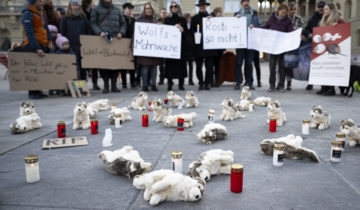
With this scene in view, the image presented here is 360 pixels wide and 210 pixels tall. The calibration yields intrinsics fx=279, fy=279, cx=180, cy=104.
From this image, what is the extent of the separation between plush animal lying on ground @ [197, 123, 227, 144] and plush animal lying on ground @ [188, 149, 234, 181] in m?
0.88

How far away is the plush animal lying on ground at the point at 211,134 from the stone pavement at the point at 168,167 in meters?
0.08

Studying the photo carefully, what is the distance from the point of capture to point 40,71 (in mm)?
7035

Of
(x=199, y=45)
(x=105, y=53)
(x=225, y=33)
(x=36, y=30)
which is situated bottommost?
(x=105, y=53)

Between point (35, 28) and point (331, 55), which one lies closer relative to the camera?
point (35, 28)

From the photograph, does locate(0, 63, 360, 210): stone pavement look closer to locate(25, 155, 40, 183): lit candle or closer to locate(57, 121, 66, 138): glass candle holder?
locate(25, 155, 40, 183): lit candle

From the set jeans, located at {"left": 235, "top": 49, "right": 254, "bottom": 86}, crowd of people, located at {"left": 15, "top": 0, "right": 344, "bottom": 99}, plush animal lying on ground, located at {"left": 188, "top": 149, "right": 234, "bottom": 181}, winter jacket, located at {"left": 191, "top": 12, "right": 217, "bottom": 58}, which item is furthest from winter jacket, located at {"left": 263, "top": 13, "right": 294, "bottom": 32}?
plush animal lying on ground, located at {"left": 188, "top": 149, "right": 234, "bottom": 181}

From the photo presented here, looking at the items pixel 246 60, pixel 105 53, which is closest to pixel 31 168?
pixel 105 53

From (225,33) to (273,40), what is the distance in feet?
4.43

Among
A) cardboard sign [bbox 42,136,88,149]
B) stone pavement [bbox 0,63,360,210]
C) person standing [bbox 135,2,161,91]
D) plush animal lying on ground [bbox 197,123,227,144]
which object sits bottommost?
stone pavement [bbox 0,63,360,210]

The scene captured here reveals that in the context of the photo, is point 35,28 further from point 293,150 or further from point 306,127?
point 293,150

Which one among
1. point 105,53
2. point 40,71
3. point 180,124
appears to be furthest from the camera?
point 105,53

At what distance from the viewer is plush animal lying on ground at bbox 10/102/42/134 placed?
12.8ft

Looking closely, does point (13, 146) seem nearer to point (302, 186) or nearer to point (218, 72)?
point (302, 186)

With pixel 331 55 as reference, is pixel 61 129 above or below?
below
